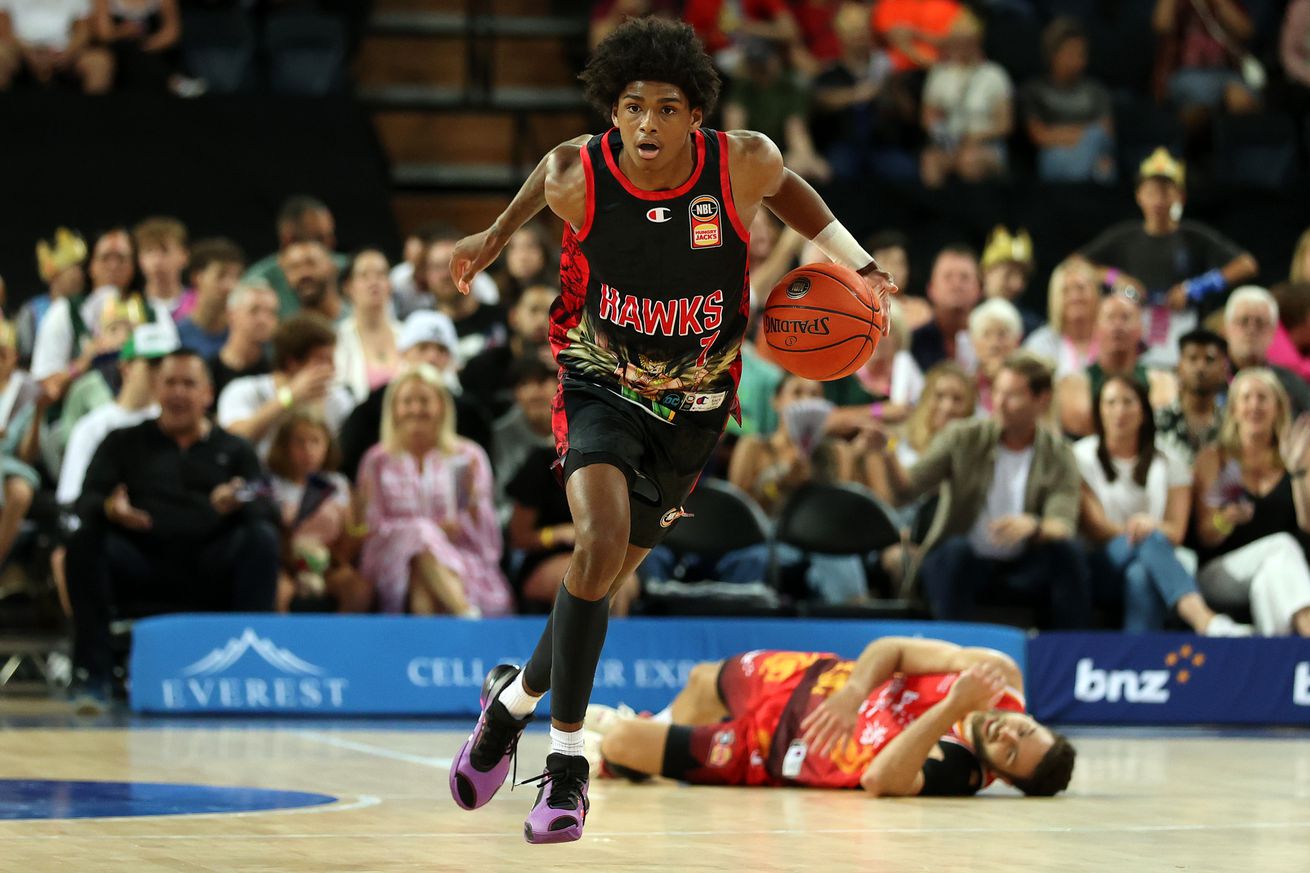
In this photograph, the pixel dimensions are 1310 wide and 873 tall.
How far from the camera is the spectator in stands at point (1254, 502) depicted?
9.73 meters

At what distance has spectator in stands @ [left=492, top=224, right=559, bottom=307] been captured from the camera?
444 inches

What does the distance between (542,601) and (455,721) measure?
0.79m

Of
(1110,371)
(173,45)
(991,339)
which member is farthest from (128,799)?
(173,45)

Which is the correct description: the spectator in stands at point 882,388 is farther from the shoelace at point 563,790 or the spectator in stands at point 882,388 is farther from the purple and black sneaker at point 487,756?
the shoelace at point 563,790

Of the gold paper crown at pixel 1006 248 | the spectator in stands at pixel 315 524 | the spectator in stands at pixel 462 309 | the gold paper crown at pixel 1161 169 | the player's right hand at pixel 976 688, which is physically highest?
the gold paper crown at pixel 1161 169

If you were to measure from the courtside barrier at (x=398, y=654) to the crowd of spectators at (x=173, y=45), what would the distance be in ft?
16.7

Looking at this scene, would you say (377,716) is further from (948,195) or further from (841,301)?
(948,195)

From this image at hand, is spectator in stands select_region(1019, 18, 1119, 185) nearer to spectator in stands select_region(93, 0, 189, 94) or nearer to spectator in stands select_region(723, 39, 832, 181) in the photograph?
spectator in stands select_region(723, 39, 832, 181)

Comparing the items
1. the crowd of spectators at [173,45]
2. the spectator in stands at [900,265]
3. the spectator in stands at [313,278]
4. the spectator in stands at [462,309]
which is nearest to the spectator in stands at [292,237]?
the spectator in stands at [313,278]

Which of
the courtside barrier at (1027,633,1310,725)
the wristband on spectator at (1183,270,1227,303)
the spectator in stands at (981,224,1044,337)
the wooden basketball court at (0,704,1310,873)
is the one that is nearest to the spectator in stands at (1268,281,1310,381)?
the wristband on spectator at (1183,270,1227,303)

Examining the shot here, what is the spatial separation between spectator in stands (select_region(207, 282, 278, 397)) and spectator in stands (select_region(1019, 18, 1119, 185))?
5914 millimetres

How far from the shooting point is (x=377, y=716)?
30.0ft

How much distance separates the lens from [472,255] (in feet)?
17.7

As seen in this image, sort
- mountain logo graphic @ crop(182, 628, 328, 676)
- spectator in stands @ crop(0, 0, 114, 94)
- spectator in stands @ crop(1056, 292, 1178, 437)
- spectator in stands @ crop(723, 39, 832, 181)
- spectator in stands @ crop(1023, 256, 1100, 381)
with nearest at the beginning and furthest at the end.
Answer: mountain logo graphic @ crop(182, 628, 328, 676) < spectator in stands @ crop(1056, 292, 1178, 437) < spectator in stands @ crop(1023, 256, 1100, 381) < spectator in stands @ crop(0, 0, 114, 94) < spectator in stands @ crop(723, 39, 832, 181)
